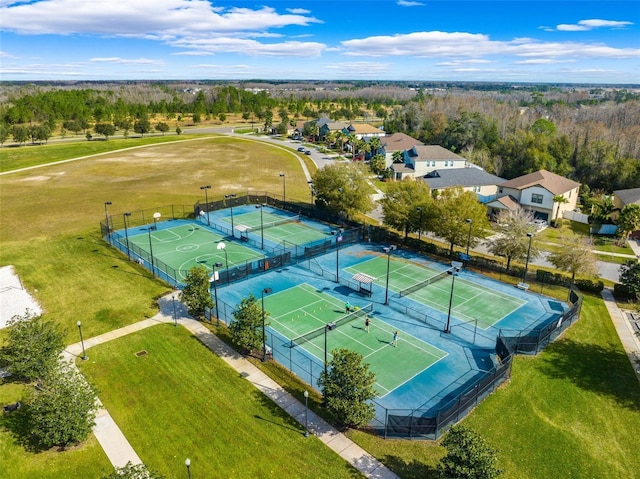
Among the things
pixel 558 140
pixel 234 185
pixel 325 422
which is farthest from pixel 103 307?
pixel 558 140

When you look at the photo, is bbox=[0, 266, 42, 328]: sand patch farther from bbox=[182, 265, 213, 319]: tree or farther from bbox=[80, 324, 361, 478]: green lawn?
bbox=[182, 265, 213, 319]: tree

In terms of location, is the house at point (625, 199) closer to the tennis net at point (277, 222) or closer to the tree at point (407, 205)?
the tree at point (407, 205)

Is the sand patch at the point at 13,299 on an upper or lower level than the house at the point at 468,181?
lower

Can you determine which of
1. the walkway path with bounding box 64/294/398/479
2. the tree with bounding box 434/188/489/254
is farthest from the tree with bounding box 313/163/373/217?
the walkway path with bounding box 64/294/398/479

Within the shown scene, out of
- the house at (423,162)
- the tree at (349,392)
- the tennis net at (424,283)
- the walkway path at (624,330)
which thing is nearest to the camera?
the tree at (349,392)

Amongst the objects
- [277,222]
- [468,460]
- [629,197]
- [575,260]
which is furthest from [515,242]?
[629,197]

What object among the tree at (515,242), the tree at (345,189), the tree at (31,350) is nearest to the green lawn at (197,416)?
the tree at (31,350)
